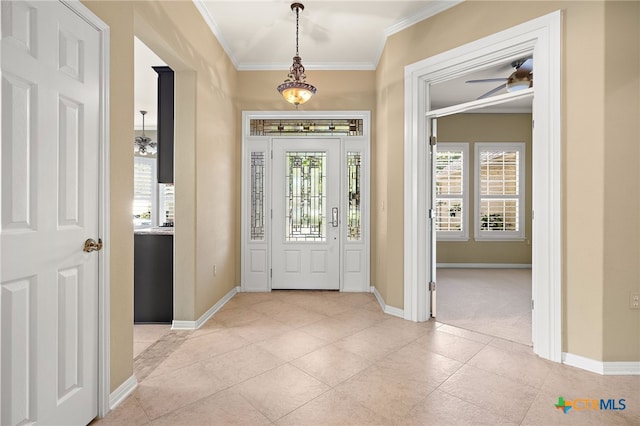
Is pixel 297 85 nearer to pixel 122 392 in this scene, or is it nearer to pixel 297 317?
pixel 297 317

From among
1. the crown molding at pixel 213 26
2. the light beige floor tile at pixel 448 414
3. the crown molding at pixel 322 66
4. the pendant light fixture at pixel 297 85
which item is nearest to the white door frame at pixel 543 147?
the light beige floor tile at pixel 448 414

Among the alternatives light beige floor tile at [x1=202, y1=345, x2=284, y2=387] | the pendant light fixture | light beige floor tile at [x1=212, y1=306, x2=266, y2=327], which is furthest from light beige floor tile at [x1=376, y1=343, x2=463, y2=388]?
the pendant light fixture

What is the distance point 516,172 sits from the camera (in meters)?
6.59

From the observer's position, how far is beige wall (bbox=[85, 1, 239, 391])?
206 centimetres

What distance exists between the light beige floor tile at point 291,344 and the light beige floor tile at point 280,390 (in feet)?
0.83

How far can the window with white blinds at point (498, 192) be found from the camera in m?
6.57

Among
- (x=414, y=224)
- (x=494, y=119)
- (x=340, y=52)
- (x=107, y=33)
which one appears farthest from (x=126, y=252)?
(x=494, y=119)

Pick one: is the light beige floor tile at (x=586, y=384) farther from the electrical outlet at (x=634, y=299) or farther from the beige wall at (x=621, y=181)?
the electrical outlet at (x=634, y=299)

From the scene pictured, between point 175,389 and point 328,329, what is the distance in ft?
4.99

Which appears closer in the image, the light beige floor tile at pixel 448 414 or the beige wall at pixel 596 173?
the light beige floor tile at pixel 448 414

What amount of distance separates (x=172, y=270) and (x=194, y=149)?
129 cm

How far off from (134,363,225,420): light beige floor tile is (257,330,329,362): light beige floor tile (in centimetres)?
58

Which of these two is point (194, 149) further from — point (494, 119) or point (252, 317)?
point (494, 119)

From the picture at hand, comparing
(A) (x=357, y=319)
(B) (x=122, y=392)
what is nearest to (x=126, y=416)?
(B) (x=122, y=392)
